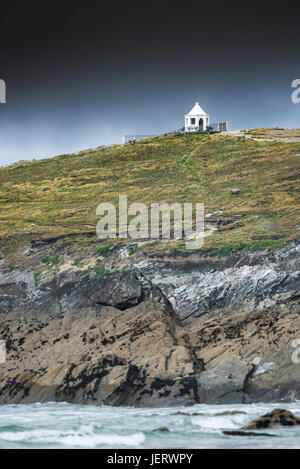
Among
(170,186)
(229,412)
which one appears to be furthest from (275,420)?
(170,186)

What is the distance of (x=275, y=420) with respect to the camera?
94.2 feet

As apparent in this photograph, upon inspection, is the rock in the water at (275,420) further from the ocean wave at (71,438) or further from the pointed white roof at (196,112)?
the pointed white roof at (196,112)

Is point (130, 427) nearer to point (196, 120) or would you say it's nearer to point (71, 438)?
point (71, 438)

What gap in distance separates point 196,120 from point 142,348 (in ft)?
331

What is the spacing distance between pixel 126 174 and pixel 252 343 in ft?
264

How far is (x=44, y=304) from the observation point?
148 ft

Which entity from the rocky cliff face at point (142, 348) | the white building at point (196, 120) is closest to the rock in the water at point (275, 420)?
the rocky cliff face at point (142, 348)

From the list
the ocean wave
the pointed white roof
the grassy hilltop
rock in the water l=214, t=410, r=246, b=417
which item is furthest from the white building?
the ocean wave

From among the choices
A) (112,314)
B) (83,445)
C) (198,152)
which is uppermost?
(198,152)

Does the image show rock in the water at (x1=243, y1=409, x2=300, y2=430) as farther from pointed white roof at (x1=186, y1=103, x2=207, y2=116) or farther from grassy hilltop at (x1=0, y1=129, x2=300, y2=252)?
pointed white roof at (x1=186, y1=103, x2=207, y2=116)

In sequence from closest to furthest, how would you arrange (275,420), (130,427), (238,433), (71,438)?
(238,433) < (71,438) < (275,420) < (130,427)

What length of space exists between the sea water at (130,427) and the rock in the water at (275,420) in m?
0.51
